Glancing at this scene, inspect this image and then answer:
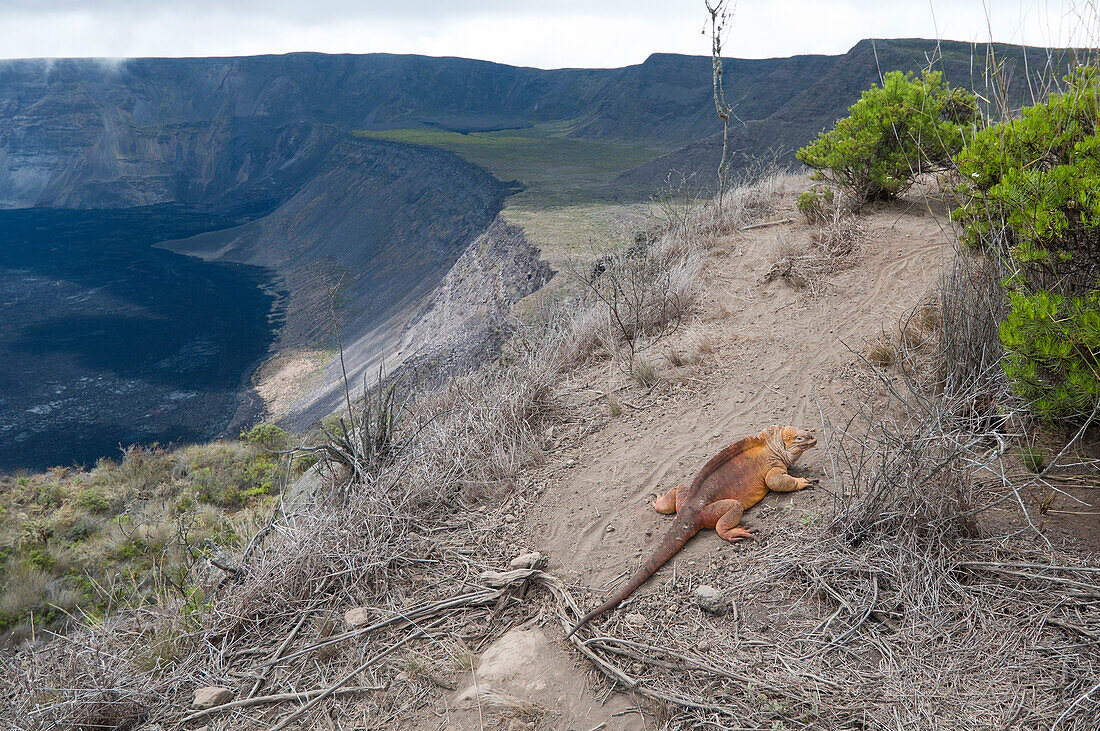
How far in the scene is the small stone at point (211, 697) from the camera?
2.61 m

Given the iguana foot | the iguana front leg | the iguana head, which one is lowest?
the iguana foot

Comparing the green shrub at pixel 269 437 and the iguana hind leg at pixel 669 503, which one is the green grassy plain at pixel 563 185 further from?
the green shrub at pixel 269 437

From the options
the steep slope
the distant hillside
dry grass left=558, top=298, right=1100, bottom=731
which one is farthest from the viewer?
the distant hillside

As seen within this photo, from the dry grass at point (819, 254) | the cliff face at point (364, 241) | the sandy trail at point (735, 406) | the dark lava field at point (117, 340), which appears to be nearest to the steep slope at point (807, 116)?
the cliff face at point (364, 241)

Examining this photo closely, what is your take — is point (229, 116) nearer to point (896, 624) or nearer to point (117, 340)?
point (117, 340)

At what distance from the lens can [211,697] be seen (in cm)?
261

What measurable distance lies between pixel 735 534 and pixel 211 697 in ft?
7.95

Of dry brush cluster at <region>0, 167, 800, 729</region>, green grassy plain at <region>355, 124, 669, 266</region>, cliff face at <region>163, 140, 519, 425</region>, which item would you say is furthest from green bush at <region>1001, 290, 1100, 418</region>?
cliff face at <region>163, 140, 519, 425</region>

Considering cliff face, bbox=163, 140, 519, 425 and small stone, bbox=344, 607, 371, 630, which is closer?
small stone, bbox=344, 607, 371, 630

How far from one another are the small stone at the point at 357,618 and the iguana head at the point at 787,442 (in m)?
2.15

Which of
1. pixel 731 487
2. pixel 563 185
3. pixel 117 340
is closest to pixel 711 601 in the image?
pixel 731 487

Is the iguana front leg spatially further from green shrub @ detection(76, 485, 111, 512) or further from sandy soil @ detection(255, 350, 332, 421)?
sandy soil @ detection(255, 350, 332, 421)

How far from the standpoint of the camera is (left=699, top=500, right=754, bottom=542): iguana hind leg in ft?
9.54

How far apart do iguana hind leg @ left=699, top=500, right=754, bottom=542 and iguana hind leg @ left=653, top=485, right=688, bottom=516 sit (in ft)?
0.70
